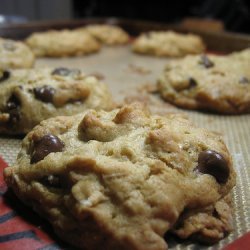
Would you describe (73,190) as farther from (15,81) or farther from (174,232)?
(15,81)

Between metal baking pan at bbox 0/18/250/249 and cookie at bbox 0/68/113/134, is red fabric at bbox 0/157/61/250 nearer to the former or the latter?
metal baking pan at bbox 0/18/250/249

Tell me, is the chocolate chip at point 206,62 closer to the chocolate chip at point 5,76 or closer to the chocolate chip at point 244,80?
the chocolate chip at point 244,80

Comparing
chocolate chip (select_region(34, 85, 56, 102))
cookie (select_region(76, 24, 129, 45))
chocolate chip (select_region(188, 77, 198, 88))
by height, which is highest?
chocolate chip (select_region(34, 85, 56, 102))

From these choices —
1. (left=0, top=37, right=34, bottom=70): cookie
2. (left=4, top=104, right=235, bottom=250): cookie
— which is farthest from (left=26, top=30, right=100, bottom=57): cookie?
(left=4, top=104, right=235, bottom=250): cookie

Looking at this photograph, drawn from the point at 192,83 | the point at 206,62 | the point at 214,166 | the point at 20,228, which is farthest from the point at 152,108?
the point at 20,228

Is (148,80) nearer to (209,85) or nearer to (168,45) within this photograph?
(209,85)

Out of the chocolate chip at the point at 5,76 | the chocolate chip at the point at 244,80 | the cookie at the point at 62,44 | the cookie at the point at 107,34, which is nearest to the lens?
the chocolate chip at the point at 5,76

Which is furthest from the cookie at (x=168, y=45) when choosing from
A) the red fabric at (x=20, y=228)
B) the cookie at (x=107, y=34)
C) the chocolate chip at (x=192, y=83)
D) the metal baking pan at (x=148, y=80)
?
the red fabric at (x=20, y=228)
